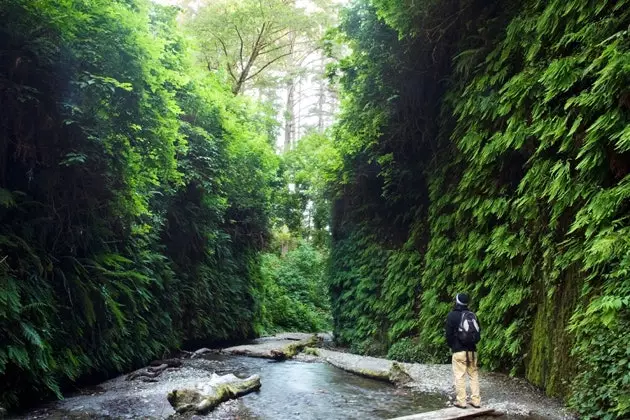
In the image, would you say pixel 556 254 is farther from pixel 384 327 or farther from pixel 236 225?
pixel 236 225

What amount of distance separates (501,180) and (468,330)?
376 centimetres

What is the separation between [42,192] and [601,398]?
8.25 m

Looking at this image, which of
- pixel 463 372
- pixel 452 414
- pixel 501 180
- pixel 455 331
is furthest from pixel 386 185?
pixel 452 414

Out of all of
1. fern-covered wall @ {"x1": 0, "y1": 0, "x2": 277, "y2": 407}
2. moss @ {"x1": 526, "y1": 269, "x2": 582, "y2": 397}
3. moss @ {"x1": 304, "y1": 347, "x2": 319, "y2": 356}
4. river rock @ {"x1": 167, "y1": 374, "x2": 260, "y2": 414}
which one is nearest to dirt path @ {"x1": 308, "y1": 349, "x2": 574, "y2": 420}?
moss @ {"x1": 526, "y1": 269, "x2": 582, "y2": 397}

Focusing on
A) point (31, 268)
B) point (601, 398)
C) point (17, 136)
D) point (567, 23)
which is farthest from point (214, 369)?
point (567, 23)

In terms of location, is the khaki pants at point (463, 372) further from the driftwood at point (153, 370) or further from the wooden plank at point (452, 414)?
the driftwood at point (153, 370)

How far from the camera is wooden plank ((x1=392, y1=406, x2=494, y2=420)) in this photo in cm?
576

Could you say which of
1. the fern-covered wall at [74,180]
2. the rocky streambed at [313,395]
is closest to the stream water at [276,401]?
the rocky streambed at [313,395]

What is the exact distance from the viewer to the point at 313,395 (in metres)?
8.05

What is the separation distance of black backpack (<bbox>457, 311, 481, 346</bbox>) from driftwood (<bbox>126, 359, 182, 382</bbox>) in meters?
6.01

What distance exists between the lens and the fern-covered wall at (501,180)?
18.3ft

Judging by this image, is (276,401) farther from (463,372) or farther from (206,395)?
(463,372)

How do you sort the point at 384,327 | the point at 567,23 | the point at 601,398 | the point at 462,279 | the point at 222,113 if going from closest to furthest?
the point at 601,398 → the point at 567,23 → the point at 462,279 → the point at 384,327 → the point at 222,113

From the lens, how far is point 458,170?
11.2m
